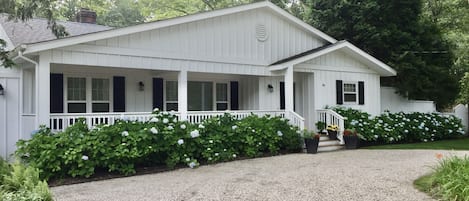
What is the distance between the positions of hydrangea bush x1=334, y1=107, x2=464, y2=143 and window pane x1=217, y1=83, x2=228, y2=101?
386 centimetres

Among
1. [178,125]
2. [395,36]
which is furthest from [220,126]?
[395,36]

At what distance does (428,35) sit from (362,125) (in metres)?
7.40

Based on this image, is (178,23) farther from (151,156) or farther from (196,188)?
(196,188)

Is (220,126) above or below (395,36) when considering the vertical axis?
below

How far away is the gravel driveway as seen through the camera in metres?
5.79

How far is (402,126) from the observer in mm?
13625

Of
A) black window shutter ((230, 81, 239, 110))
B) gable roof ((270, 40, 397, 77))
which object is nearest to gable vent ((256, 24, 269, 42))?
gable roof ((270, 40, 397, 77))

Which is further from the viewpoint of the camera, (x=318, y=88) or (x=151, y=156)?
(x=318, y=88)

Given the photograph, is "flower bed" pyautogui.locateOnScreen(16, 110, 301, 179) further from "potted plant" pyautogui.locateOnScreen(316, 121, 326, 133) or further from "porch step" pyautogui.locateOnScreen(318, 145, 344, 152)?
"potted plant" pyautogui.locateOnScreen(316, 121, 326, 133)

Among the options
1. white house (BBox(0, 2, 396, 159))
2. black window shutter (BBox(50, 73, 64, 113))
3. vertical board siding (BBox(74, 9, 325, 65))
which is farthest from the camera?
vertical board siding (BBox(74, 9, 325, 65))

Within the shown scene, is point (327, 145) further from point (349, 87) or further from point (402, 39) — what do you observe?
point (402, 39)

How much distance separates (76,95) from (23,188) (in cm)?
570

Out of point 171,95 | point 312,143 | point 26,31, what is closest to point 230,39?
point 171,95

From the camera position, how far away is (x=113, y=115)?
920 cm
